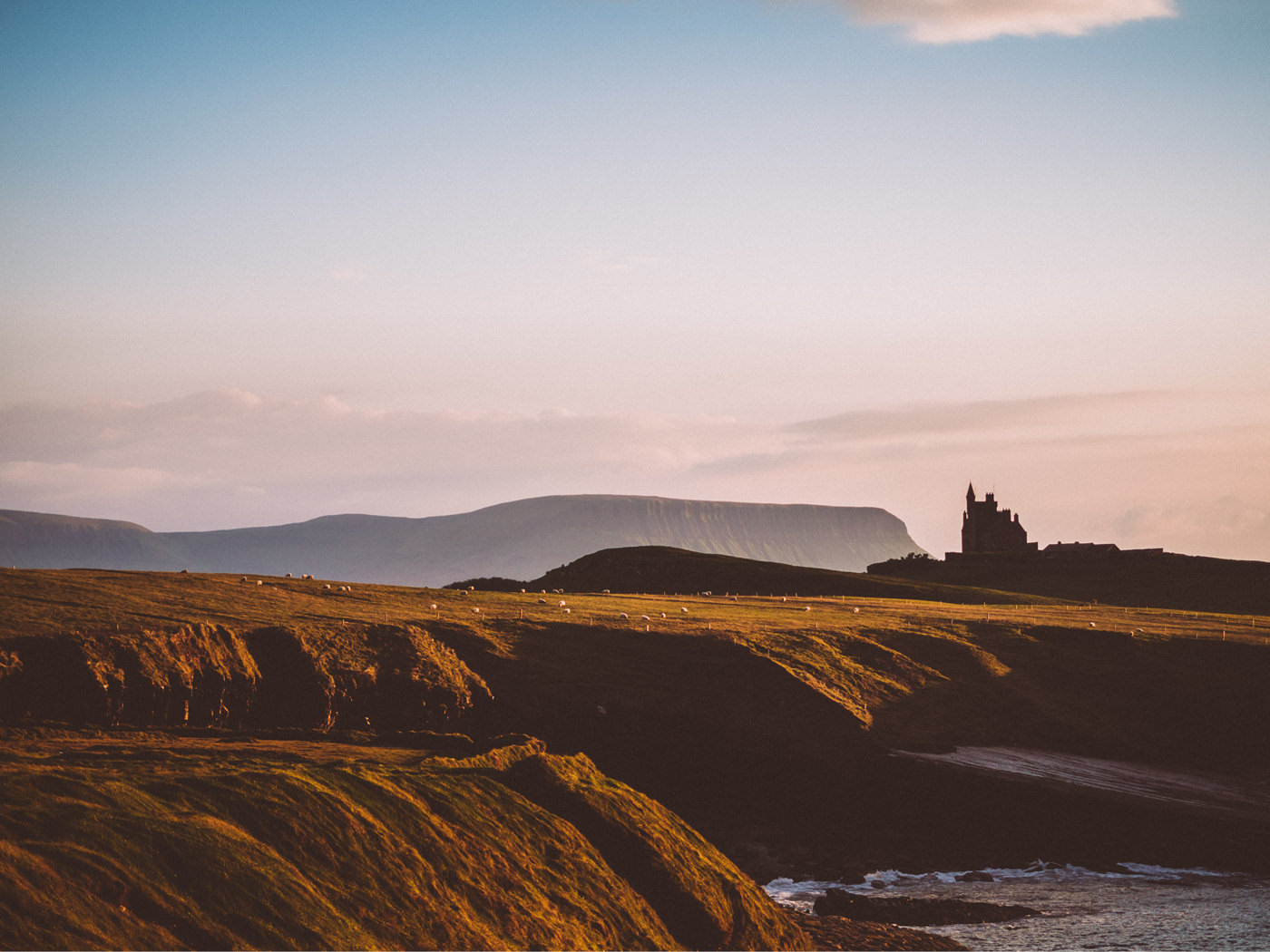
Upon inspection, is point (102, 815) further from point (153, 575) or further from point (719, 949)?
point (153, 575)

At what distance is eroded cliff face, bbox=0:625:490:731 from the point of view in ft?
160

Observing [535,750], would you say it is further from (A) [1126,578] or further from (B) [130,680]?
(A) [1126,578]

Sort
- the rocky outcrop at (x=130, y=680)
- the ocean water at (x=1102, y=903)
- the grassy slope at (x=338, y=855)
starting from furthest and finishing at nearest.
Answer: the rocky outcrop at (x=130, y=680) < the ocean water at (x=1102, y=903) < the grassy slope at (x=338, y=855)

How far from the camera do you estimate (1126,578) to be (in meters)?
145

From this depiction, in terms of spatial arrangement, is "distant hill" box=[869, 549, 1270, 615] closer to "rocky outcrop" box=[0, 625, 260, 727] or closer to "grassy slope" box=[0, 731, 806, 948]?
"grassy slope" box=[0, 731, 806, 948]

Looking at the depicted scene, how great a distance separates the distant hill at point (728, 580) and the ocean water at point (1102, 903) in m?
71.1

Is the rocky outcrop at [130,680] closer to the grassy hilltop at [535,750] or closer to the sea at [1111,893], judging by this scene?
the grassy hilltop at [535,750]

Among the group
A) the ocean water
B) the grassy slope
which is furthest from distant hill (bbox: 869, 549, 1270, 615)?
the grassy slope

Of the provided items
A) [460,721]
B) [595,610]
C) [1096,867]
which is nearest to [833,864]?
[1096,867]

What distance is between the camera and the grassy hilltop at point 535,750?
3008 cm

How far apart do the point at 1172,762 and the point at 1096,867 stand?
1604 cm

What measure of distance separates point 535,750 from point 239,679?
56.1 feet

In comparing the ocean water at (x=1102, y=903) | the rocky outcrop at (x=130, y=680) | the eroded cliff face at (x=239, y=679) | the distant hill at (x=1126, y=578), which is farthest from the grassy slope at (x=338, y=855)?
the distant hill at (x=1126, y=578)

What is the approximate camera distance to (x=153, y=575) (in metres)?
80.8
